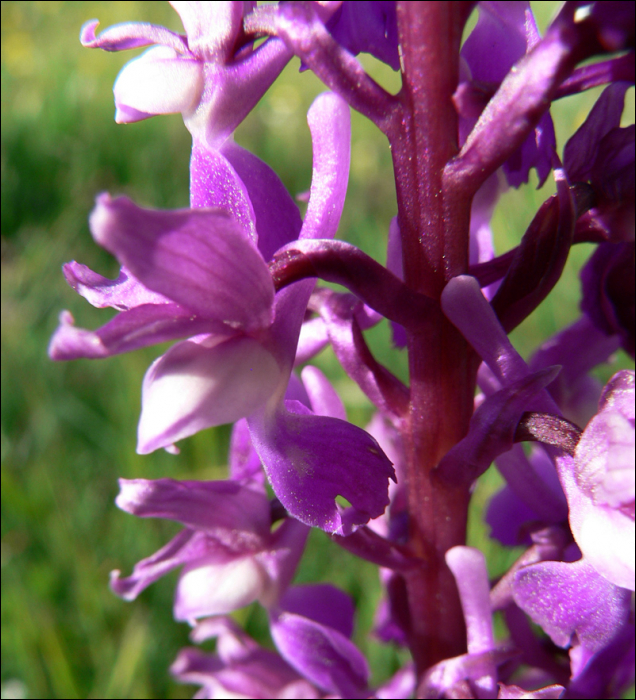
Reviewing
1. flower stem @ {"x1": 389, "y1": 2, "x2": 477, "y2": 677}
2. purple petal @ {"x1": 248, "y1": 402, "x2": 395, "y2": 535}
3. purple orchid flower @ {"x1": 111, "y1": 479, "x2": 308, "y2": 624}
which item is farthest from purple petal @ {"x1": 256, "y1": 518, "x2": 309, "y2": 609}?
purple petal @ {"x1": 248, "y1": 402, "x2": 395, "y2": 535}

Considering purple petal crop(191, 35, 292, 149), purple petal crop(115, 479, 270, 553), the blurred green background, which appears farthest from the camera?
the blurred green background

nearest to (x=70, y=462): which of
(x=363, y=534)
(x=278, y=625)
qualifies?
(x=278, y=625)

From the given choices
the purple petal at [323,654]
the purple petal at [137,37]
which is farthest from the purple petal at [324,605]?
the purple petal at [137,37]

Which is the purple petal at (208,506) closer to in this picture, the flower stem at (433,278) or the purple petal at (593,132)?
the flower stem at (433,278)

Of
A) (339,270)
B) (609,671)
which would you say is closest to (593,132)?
(339,270)

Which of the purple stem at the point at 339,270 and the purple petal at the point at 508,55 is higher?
the purple petal at the point at 508,55

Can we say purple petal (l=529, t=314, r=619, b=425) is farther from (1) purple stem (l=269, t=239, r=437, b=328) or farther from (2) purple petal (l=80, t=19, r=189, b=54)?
(2) purple petal (l=80, t=19, r=189, b=54)

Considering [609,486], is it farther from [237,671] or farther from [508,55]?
[237,671]
